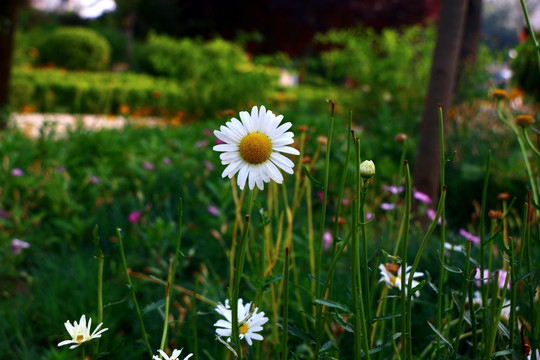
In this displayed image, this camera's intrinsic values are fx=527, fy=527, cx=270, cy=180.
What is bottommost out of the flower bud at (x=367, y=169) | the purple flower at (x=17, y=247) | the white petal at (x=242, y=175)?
the purple flower at (x=17, y=247)

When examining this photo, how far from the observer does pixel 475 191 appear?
3.55 metres

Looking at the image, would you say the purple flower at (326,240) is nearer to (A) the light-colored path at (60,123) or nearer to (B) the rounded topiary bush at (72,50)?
(A) the light-colored path at (60,123)

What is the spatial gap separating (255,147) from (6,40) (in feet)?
17.1

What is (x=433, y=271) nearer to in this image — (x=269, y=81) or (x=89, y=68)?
(x=269, y=81)

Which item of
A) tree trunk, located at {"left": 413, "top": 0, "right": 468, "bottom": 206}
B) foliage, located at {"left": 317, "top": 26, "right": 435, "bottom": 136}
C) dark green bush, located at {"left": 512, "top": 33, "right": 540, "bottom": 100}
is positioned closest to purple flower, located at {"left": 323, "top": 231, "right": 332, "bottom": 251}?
tree trunk, located at {"left": 413, "top": 0, "right": 468, "bottom": 206}

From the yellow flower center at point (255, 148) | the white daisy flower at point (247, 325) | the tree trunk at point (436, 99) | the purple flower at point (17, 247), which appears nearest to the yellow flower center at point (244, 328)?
the white daisy flower at point (247, 325)

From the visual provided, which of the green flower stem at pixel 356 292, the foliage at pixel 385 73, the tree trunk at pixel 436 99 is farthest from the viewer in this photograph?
the foliage at pixel 385 73

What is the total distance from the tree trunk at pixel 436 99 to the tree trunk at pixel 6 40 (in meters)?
3.72

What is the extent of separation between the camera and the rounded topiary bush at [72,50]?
15172 millimetres

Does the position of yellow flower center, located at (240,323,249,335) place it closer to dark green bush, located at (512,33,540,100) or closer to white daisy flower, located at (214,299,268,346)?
white daisy flower, located at (214,299,268,346)

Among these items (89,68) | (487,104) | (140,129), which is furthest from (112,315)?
(89,68)

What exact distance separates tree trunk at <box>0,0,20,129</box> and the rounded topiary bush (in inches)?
403

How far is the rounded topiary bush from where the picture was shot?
15172 millimetres

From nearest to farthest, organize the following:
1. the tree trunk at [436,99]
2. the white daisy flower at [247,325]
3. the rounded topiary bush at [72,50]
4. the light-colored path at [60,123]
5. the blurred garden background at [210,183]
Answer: the white daisy flower at [247,325] < the blurred garden background at [210,183] < the tree trunk at [436,99] < the light-colored path at [60,123] < the rounded topiary bush at [72,50]
